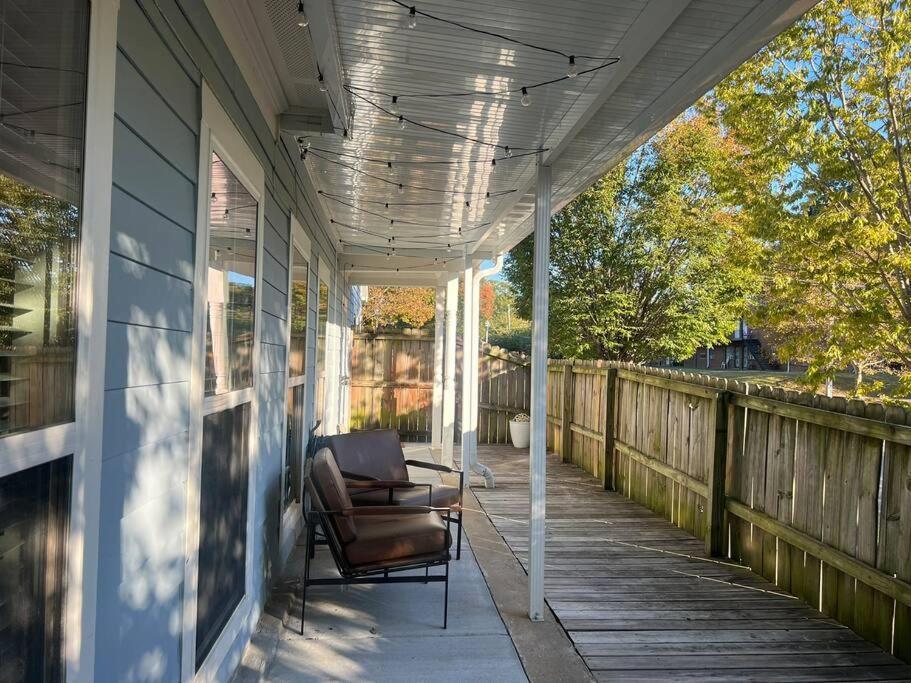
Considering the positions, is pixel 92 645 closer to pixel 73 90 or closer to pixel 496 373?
pixel 73 90

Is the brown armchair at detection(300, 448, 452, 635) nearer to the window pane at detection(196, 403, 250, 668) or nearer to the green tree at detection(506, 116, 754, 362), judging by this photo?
the window pane at detection(196, 403, 250, 668)

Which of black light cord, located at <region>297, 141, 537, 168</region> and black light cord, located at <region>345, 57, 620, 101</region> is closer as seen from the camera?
black light cord, located at <region>345, 57, 620, 101</region>

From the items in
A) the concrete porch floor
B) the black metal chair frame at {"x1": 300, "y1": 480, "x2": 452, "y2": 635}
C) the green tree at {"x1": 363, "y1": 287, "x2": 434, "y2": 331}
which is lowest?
the concrete porch floor

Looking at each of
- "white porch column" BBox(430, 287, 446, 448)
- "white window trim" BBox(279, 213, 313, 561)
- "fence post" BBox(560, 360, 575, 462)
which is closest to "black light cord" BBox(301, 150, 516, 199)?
"white window trim" BBox(279, 213, 313, 561)

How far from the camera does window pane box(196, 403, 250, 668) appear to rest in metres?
2.28

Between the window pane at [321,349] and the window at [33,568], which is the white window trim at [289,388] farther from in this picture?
the window at [33,568]

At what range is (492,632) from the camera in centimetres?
348

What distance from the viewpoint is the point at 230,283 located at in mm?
2533

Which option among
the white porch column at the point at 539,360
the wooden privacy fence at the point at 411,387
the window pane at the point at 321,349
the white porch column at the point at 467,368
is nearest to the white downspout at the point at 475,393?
the white porch column at the point at 467,368

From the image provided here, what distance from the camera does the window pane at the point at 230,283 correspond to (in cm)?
232

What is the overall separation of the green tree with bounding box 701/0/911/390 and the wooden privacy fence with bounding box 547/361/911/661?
1.83 meters

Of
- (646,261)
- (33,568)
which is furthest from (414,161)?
(646,261)

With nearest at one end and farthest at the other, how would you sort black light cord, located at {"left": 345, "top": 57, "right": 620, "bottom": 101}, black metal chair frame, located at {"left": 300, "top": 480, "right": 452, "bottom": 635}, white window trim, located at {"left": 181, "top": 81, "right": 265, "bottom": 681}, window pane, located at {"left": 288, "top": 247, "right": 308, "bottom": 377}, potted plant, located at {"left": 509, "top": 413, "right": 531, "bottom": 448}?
white window trim, located at {"left": 181, "top": 81, "right": 265, "bottom": 681} → black light cord, located at {"left": 345, "top": 57, "right": 620, "bottom": 101} → black metal chair frame, located at {"left": 300, "top": 480, "right": 452, "bottom": 635} → window pane, located at {"left": 288, "top": 247, "right": 308, "bottom": 377} → potted plant, located at {"left": 509, "top": 413, "right": 531, "bottom": 448}

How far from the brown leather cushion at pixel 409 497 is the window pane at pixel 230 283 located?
2080mm
